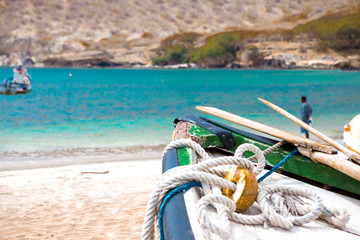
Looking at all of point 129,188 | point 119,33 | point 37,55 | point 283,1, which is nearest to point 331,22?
point 283,1

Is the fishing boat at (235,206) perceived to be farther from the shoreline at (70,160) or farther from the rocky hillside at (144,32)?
the rocky hillside at (144,32)

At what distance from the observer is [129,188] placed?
5930mm

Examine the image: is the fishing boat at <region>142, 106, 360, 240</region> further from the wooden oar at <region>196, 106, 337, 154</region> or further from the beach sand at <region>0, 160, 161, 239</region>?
the beach sand at <region>0, 160, 161, 239</region>

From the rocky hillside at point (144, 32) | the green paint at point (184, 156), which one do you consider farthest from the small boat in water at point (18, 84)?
the rocky hillside at point (144, 32)

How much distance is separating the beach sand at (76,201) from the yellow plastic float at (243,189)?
253 centimetres

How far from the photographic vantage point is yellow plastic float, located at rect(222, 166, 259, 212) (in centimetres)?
173

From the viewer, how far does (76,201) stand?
5.21 meters

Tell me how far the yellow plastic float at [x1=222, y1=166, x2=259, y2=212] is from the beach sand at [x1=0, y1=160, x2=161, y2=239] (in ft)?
8.29

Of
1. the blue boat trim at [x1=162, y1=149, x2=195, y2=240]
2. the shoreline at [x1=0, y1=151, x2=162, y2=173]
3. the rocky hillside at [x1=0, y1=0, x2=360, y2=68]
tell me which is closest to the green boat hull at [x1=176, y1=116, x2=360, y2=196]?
the blue boat trim at [x1=162, y1=149, x2=195, y2=240]

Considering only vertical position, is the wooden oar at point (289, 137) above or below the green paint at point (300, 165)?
above

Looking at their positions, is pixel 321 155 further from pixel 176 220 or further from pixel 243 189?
pixel 176 220

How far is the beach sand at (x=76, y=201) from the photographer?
13.6ft

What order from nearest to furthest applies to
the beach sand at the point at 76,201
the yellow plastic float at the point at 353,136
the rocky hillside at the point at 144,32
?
the yellow plastic float at the point at 353,136
the beach sand at the point at 76,201
the rocky hillside at the point at 144,32

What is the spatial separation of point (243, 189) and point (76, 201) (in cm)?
407
